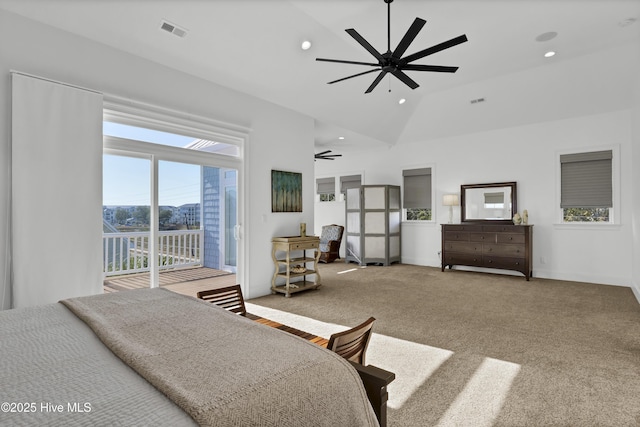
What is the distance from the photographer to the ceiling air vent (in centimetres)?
328

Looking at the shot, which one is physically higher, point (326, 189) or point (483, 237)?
point (326, 189)

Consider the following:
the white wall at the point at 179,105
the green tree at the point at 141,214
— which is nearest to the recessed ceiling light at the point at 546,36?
the white wall at the point at 179,105

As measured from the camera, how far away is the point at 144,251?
379cm

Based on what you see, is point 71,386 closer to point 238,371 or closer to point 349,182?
point 238,371

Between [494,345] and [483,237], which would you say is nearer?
[494,345]

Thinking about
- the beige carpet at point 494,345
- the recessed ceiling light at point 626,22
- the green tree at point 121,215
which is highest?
the recessed ceiling light at point 626,22

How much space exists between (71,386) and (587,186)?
24.3 ft

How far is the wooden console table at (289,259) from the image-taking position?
4.85 meters

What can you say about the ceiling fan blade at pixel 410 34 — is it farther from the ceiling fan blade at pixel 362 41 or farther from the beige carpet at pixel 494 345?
the beige carpet at pixel 494 345

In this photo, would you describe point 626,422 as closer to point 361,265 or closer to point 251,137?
point 251,137

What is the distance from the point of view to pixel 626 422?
6.30 ft

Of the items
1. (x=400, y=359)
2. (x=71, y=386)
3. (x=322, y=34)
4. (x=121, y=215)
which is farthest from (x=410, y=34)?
(x=121, y=215)

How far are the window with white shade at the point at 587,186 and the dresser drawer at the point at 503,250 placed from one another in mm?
1057

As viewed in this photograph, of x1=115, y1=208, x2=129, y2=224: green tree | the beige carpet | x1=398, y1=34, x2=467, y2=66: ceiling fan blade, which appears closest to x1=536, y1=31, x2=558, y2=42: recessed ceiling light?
x1=398, y1=34, x2=467, y2=66: ceiling fan blade
